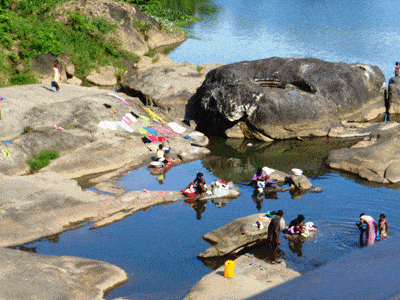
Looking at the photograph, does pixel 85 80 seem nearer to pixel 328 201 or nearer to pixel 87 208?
pixel 87 208

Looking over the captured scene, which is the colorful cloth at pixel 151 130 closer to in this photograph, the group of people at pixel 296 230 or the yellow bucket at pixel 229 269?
the group of people at pixel 296 230

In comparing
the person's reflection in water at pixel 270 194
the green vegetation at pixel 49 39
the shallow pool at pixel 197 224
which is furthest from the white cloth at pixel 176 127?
the green vegetation at pixel 49 39

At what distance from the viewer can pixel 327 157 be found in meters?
21.4

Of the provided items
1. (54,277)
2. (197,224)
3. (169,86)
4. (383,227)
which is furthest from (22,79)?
(383,227)

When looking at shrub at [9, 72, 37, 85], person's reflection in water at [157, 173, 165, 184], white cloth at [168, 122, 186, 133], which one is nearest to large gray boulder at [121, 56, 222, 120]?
white cloth at [168, 122, 186, 133]

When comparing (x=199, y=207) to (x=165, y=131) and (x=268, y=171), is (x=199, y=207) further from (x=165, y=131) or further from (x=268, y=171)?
(x=165, y=131)

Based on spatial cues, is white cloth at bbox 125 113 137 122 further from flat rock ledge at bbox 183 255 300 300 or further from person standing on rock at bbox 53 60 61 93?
flat rock ledge at bbox 183 255 300 300

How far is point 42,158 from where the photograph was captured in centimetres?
1908

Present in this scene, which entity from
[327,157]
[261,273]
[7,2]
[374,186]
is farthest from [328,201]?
[7,2]

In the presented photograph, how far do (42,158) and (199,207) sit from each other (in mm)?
6960

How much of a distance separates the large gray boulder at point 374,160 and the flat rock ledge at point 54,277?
1149 centimetres

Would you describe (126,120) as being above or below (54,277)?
above

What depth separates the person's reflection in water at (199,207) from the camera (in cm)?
1642

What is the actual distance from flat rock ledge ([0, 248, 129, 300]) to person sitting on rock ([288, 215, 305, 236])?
5326 millimetres
